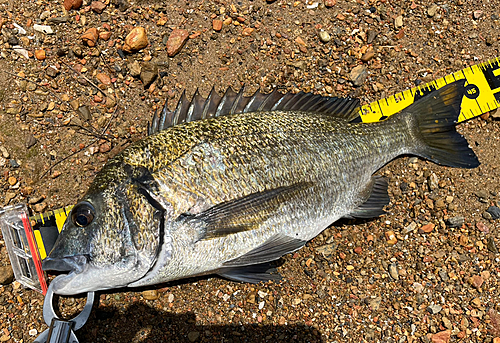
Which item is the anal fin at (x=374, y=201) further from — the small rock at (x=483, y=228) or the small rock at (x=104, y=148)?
the small rock at (x=104, y=148)

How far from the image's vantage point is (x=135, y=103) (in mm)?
3143

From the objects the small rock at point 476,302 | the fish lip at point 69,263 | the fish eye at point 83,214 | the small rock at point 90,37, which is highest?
the small rock at point 90,37

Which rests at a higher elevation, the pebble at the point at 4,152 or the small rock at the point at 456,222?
the pebble at the point at 4,152

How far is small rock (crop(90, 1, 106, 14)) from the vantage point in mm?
3184

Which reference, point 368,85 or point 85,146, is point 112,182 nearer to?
point 85,146

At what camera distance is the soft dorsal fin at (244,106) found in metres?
2.62

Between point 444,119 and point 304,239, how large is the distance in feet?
5.35

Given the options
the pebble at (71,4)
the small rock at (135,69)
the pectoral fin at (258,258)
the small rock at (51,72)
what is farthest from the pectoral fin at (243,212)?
the pebble at (71,4)

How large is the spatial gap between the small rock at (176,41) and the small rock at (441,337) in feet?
10.6

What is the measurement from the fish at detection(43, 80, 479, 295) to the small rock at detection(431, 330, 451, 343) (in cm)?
106

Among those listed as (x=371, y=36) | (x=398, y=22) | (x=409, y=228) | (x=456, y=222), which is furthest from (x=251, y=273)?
(x=398, y=22)

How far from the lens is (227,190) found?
7.79 ft

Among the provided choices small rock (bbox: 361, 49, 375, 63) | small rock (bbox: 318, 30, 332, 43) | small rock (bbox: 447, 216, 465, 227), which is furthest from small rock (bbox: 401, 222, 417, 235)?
small rock (bbox: 318, 30, 332, 43)

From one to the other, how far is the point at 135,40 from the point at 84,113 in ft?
2.58
